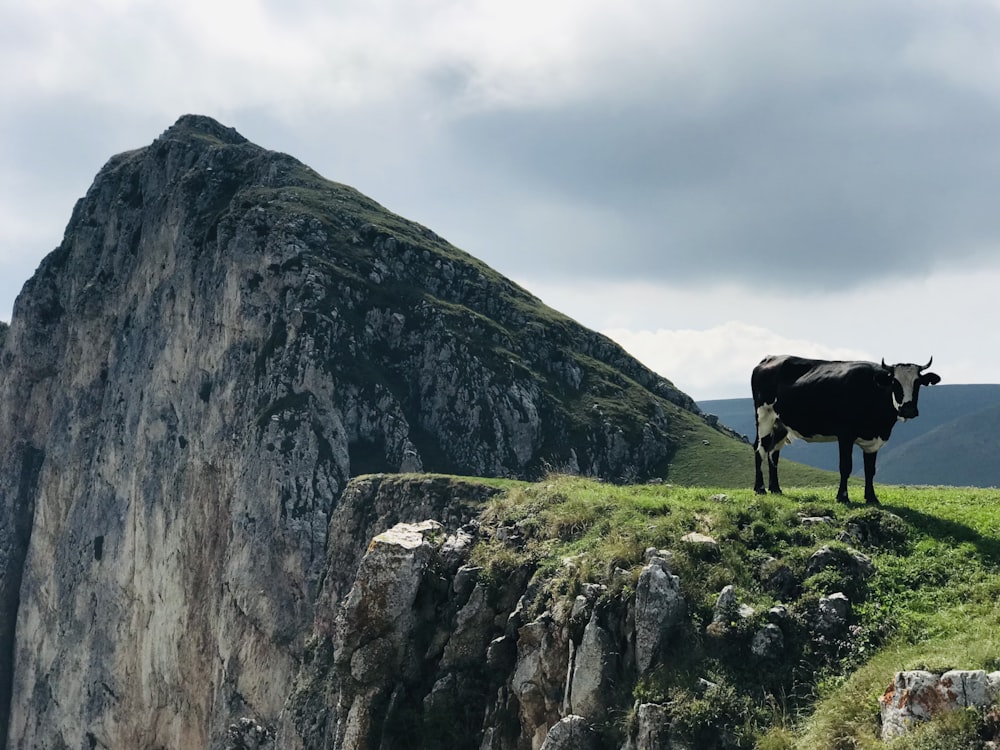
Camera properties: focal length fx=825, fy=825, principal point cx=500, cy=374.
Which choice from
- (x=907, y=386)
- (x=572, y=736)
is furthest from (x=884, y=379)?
(x=572, y=736)

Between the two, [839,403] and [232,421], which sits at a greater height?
[232,421]

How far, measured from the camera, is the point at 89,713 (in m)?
98.1

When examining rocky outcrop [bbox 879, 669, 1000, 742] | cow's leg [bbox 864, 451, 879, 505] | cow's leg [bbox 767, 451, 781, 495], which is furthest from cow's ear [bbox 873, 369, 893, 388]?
rocky outcrop [bbox 879, 669, 1000, 742]

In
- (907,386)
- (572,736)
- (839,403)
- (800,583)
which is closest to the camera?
(572,736)

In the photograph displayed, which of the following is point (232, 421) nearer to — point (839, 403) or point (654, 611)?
point (839, 403)

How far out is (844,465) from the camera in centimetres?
1828

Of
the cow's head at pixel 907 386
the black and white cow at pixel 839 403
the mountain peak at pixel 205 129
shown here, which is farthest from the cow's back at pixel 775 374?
the mountain peak at pixel 205 129

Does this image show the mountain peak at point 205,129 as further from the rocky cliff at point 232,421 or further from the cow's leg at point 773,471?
the cow's leg at point 773,471

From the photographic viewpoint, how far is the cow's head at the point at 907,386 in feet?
57.2

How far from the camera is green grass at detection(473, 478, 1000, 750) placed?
11.8 m

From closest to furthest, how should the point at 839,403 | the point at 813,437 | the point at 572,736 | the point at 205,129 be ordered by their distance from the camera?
the point at 572,736 < the point at 839,403 < the point at 813,437 < the point at 205,129

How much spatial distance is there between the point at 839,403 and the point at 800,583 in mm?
5811

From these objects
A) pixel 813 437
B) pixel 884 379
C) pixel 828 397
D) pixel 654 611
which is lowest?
pixel 654 611

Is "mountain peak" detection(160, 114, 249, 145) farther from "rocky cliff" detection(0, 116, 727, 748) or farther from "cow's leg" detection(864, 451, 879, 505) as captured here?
"cow's leg" detection(864, 451, 879, 505)
